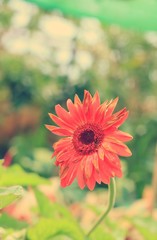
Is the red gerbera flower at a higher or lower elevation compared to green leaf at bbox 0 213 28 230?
higher

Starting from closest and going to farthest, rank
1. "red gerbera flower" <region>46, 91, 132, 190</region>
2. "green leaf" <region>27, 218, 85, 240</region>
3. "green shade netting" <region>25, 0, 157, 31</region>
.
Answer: "red gerbera flower" <region>46, 91, 132, 190</region> < "green leaf" <region>27, 218, 85, 240</region> < "green shade netting" <region>25, 0, 157, 31</region>

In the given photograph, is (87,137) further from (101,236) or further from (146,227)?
(146,227)

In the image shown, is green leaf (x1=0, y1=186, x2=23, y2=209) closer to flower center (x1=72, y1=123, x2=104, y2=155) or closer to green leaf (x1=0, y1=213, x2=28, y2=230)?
flower center (x1=72, y1=123, x2=104, y2=155)

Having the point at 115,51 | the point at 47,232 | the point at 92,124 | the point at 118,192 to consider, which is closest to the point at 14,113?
the point at 115,51

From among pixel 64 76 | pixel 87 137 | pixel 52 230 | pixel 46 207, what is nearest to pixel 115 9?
pixel 46 207

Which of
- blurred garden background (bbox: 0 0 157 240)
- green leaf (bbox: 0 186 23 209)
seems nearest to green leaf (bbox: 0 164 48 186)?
green leaf (bbox: 0 186 23 209)

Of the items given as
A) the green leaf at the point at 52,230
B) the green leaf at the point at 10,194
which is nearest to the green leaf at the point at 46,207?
the green leaf at the point at 52,230
